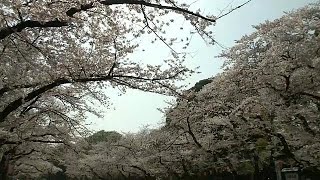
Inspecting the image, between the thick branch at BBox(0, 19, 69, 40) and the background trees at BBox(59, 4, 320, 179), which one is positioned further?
the background trees at BBox(59, 4, 320, 179)

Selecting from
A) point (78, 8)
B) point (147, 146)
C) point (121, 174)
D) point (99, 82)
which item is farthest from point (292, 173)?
point (121, 174)

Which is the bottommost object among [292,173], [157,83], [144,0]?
[292,173]

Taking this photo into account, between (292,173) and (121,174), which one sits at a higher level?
(121,174)

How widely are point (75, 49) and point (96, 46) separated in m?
0.60

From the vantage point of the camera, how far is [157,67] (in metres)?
8.85

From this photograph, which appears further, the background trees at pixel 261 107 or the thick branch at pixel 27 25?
the background trees at pixel 261 107

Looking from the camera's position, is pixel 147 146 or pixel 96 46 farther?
pixel 147 146

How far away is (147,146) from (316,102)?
14.0 meters

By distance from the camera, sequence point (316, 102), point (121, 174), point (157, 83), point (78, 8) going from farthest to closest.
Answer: point (121, 174), point (316, 102), point (157, 83), point (78, 8)

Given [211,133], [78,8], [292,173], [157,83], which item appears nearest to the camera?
[78,8]

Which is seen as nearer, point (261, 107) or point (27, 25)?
point (27, 25)

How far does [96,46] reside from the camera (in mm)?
8477

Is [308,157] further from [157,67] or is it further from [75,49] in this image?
[75,49]

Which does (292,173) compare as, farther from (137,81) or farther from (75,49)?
(75,49)
